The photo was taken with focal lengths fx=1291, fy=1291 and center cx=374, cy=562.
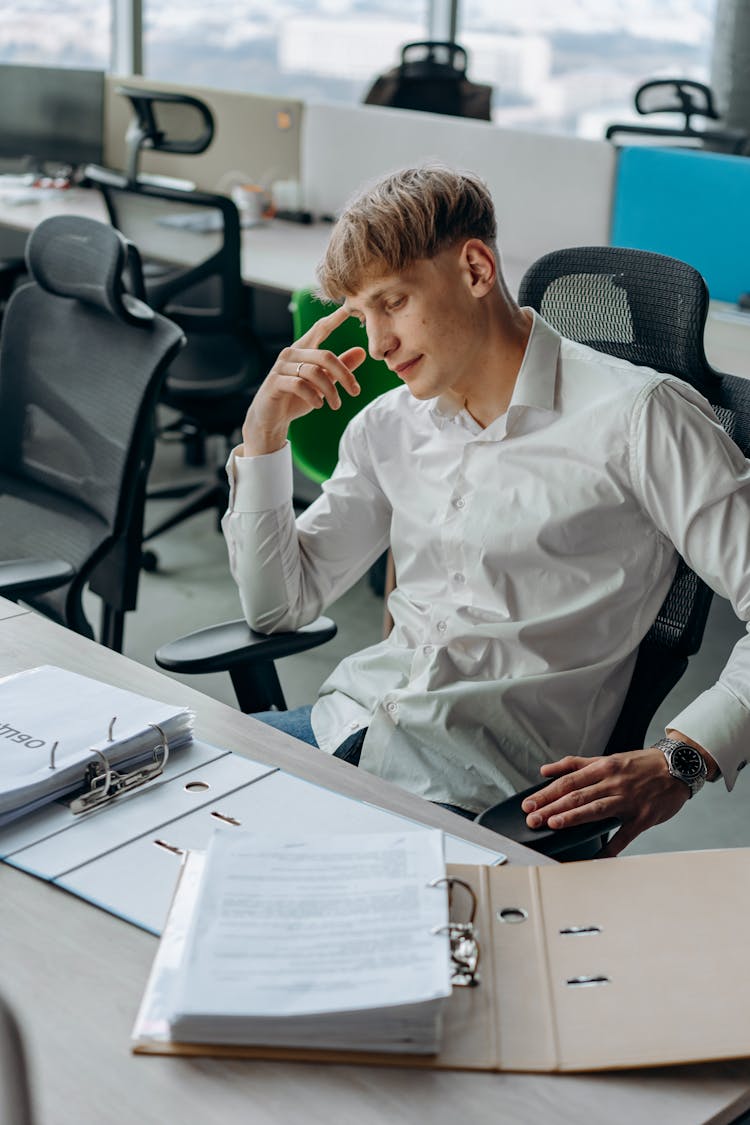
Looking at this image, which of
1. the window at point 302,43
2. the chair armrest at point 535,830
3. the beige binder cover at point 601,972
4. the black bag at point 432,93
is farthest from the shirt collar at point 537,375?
the window at point 302,43

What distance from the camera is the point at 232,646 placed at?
1646 millimetres

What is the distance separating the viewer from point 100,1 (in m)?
6.18

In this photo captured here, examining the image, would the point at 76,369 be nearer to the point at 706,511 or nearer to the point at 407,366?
the point at 407,366

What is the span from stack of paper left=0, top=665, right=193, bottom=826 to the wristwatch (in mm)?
509

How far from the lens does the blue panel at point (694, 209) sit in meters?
3.48

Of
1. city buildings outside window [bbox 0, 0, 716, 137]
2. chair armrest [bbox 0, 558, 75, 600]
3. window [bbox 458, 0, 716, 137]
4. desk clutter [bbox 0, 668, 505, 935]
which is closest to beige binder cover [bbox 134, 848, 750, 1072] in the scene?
desk clutter [bbox 0, 668, 505, 935]

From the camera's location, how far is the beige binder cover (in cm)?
90

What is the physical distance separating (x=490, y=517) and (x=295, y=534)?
0.93 ft

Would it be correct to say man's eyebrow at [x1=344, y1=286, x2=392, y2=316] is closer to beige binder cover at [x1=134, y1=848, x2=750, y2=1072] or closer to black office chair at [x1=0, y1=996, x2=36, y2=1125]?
beige binder cover at [x1=134, y1=848, x2=750, y2=1072]

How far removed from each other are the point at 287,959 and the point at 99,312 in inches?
62.3

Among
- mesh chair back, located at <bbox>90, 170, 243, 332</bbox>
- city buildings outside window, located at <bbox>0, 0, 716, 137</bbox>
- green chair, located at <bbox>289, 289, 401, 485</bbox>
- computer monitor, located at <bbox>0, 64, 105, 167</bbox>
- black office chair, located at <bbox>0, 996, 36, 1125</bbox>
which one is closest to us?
black office chair, located at <bbox>0, 996, 36, 1125</bbox>

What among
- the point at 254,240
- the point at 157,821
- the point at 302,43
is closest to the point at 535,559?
the point at 157,821

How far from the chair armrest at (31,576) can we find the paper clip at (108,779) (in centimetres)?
67

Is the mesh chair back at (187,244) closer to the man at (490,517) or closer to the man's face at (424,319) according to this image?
the man at (490,517)
